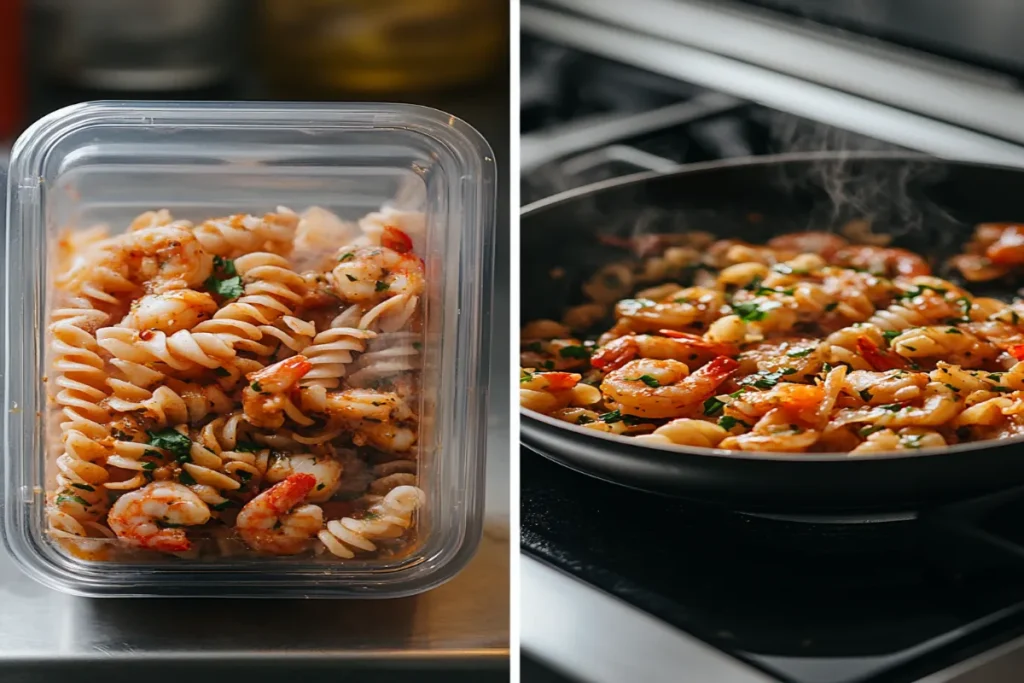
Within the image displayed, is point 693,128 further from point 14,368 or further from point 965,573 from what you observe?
point 14,368

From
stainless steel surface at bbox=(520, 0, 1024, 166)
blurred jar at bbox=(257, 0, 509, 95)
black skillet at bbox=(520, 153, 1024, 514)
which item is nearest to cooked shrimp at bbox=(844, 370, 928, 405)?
black skillet at bbox=(520, 153, 1024, 514)

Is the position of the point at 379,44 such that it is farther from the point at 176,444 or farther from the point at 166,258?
the point at 176,444

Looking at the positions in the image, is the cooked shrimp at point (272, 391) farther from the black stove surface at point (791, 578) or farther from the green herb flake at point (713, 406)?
the green herb flake at point (713, 406)

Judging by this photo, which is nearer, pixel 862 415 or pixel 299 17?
pixel 862 415

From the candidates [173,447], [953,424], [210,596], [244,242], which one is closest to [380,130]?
[244,242]

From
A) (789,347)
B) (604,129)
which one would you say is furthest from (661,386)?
(604,129)

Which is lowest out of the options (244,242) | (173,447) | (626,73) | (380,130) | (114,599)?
(114,599)
